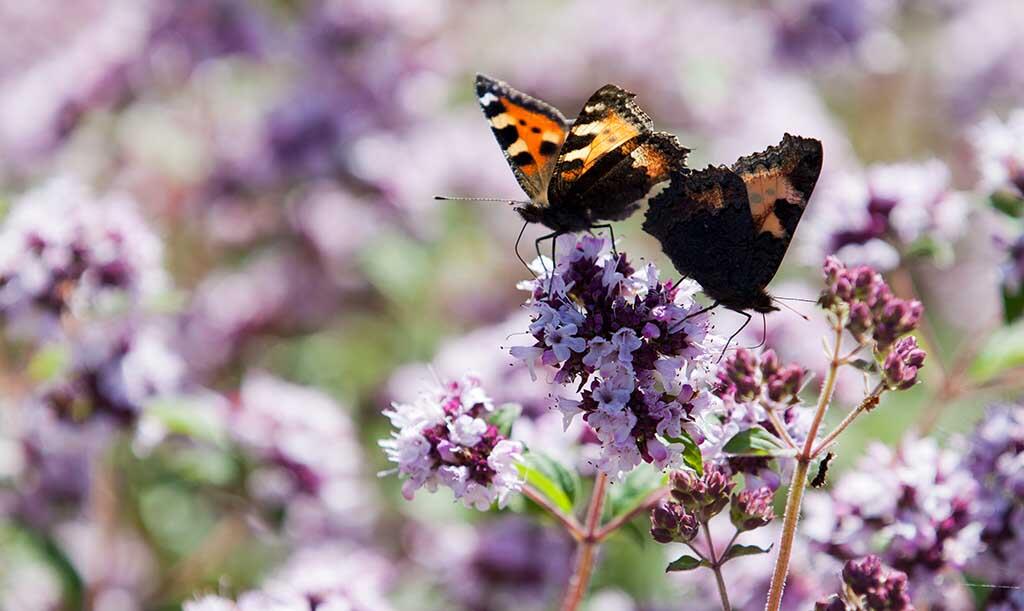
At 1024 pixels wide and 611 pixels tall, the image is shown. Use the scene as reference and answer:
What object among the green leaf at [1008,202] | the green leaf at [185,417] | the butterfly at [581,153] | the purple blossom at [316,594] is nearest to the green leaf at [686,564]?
the purple blossom at [316,594]

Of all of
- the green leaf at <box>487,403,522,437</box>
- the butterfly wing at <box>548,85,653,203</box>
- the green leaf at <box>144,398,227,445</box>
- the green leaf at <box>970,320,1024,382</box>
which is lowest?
the green leaf at <box>487,403,522,437</box>

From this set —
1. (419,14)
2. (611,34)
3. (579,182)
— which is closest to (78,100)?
(419,14)

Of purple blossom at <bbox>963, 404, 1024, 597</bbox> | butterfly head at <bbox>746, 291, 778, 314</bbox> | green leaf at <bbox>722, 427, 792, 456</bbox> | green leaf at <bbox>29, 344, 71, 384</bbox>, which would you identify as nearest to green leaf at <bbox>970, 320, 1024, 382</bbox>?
purple blossom at <bbox>963, 404, 1024, 597</bbox>

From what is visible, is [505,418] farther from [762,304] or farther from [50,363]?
[50,363]

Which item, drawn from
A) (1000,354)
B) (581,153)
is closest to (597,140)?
(581,153)

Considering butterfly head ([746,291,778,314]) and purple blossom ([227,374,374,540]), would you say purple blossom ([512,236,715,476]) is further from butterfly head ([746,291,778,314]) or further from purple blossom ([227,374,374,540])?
purple blossom ([227,374,374,540])
